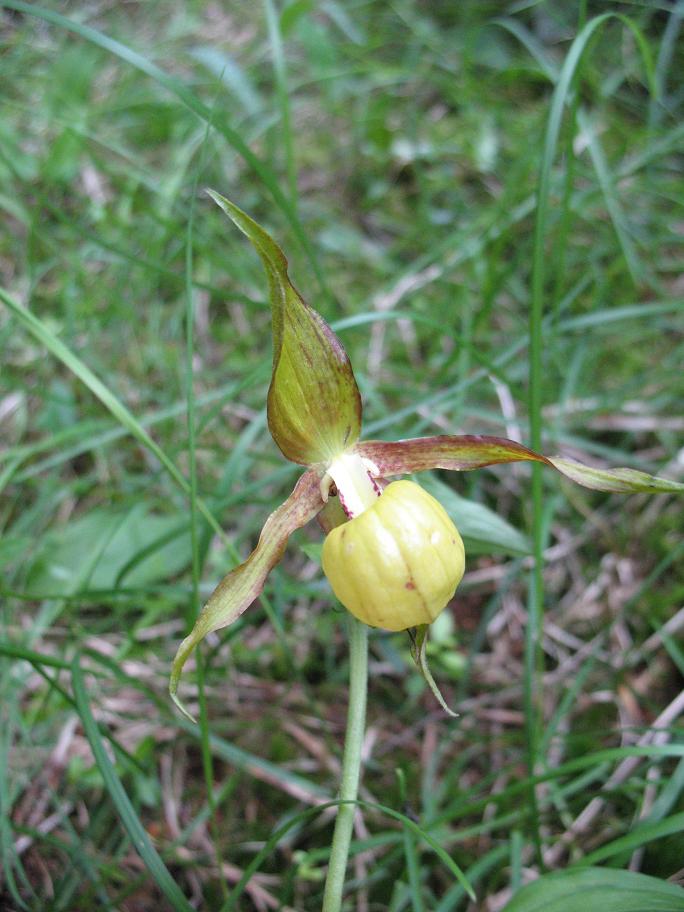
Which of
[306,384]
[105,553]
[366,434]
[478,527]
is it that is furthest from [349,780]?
[105,553]

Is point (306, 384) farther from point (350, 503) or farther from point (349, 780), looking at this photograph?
point (349, 780)

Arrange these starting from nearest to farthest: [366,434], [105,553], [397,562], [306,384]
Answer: [397,562]
[306,384]
[366,434]
[105,553]

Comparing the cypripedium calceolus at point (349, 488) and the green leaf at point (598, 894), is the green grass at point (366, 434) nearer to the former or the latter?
the green leaf at point (598, 894)

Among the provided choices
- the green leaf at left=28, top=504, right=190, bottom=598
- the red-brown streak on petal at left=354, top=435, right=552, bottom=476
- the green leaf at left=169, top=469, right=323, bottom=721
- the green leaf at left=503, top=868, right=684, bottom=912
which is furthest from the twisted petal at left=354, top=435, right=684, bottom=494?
the green leaf at left=28, top=504, right=190, bottom=598

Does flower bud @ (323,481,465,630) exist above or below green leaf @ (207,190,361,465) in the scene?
below

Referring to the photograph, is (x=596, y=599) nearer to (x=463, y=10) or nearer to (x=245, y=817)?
(x=245, y=817)

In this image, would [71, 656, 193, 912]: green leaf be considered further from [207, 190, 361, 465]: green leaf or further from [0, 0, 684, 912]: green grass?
[207, 190, 361, 465]: green leaf

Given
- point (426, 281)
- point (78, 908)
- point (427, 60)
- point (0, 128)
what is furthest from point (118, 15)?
point (78, 908)
